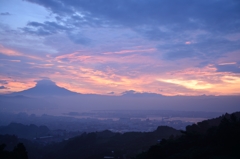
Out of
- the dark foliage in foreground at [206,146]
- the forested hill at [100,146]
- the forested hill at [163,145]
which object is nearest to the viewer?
the dark foliage in foreground at [206,146]

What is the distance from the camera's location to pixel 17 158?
11375 millimetres

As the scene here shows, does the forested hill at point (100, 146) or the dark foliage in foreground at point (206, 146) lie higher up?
the dark foliage in foreground at point (206, 146)

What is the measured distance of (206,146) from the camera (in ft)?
39.9

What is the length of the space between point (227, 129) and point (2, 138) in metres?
23.3

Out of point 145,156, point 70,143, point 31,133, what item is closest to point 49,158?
point 70,143

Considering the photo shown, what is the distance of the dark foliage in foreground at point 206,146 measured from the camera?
1073 centimetres

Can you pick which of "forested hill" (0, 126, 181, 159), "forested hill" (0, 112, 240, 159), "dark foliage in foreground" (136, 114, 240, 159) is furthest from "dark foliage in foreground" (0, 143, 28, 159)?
"forested hill" (0, 126, 181, 159)

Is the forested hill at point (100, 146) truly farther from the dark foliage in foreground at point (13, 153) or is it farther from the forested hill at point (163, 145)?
the dark foliage in foreground at point (13, 153)

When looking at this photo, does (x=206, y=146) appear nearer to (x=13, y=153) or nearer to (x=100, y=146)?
(x=13, y=153)

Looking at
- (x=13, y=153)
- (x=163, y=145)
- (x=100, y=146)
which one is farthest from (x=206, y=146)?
(x=100, y=146)

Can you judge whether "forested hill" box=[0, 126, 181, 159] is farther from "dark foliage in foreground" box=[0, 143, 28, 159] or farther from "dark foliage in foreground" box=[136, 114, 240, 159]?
"dark foliage in foreground" box=[0, 143, 28, 159]

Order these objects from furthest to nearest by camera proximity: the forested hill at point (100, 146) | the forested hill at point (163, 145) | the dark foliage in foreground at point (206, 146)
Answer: the forested hill at point (100, 146), the forested hill at point (163, 145), the dark foliage in foreground at point (206, 146)

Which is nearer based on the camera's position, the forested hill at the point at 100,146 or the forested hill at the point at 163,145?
the forested hill at the point at 163,145

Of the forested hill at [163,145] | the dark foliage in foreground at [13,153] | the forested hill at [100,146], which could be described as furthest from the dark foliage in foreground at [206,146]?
the forested hill at [100,146]
